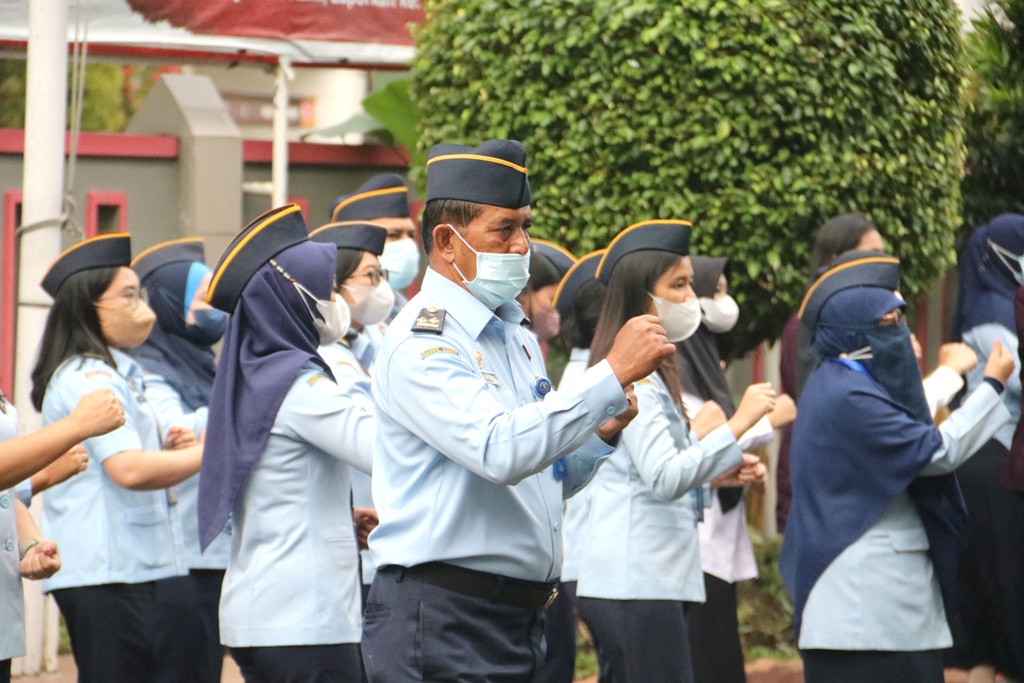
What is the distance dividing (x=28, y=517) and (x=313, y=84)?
48.9 ft

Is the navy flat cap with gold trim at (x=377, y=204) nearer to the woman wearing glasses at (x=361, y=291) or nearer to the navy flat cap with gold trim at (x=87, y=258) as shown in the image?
the woman wearing glasses at (x=361, y=291)

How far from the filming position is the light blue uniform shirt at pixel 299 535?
13.4ft

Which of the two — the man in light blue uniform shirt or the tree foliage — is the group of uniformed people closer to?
the man in light blue uniform shirt

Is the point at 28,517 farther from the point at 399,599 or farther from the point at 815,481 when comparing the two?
the point at 815,481

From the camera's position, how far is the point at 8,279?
8.20 meters

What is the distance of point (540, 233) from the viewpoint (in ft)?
23.4

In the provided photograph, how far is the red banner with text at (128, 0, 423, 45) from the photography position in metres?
8.09

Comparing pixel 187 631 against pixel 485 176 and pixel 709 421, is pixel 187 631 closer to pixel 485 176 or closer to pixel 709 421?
pixel 709 421

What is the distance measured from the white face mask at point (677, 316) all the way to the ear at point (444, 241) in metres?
1.81

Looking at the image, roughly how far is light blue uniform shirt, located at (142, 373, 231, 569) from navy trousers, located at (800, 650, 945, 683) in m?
2.29

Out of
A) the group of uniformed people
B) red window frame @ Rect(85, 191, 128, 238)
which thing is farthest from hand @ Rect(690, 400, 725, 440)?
red window frame @ Rect(85, 191, 128, 238)

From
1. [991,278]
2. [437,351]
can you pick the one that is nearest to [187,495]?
[437,351]

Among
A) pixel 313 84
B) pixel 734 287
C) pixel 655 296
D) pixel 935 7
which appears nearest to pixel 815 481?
pixel 655 296

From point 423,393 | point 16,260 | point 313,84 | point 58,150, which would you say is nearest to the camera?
point 423,393
